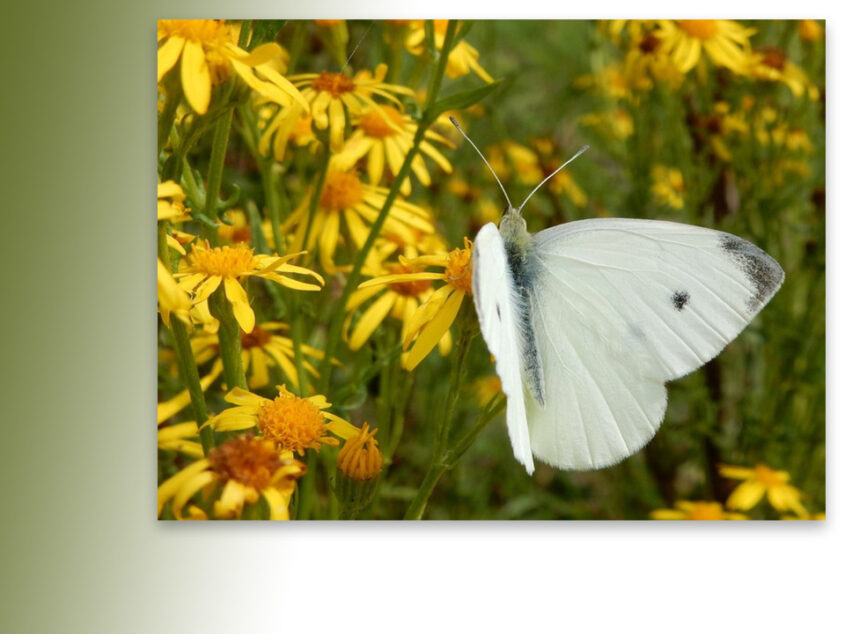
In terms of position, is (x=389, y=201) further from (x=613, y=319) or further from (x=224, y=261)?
(x=613, y=319)

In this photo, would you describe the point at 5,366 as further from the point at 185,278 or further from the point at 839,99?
the point at 839,99

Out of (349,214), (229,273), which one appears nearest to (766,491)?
(349,214)

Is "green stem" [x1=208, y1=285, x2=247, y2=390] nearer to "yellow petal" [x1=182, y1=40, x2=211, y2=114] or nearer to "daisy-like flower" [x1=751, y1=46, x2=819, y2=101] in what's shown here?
"yellow petal" [x1=182, y1=40, x2=211, y2=114]

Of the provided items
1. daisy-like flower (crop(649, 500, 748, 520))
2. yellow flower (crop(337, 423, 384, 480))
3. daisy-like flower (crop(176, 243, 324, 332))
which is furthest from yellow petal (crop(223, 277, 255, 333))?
daisy-like flower (crop(649, 500, 748, 520))

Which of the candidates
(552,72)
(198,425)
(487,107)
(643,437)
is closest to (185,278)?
(198,425)

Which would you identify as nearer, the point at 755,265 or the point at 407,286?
the point at 755,265
